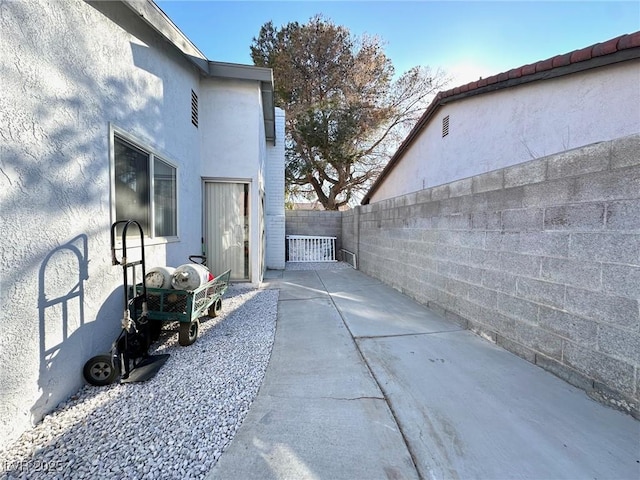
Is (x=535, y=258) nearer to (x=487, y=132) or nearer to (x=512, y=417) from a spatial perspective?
(x=512, y=417)

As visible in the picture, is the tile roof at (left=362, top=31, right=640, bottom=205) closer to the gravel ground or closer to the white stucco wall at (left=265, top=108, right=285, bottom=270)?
the white stucco wall at (left=265, top=108, right=285, bottom=270)

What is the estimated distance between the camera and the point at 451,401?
2049mm

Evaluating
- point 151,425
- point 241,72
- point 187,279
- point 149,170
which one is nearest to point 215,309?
point 187,279

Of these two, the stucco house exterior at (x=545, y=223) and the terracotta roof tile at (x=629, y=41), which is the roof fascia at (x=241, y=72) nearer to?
the stucco house exterior at (x=545, y=223)

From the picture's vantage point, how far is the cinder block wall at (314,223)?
1069 cm

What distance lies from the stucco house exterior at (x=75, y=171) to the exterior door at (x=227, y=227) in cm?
111

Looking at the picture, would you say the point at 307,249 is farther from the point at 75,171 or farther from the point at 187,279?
the point at 75,171

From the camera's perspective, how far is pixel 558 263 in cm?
237

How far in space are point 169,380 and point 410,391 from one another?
209cm

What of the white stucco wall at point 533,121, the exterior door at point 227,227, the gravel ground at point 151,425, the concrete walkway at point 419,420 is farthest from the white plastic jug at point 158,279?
the white stucco wall at point 533,121

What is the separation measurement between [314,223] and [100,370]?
8800 millimetres

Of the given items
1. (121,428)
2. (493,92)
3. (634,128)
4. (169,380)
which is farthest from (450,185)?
(121,428)

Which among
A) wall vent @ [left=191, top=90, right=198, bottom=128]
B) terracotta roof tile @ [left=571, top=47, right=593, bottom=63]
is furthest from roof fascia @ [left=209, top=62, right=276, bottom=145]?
terracotta roof tile @ [left=571, top=47, right=593, bottom=63]

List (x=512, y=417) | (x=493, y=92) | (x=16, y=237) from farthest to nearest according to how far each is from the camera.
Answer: (x=493, y=92) → (x=512, y=417) → (x=16, y=237)
